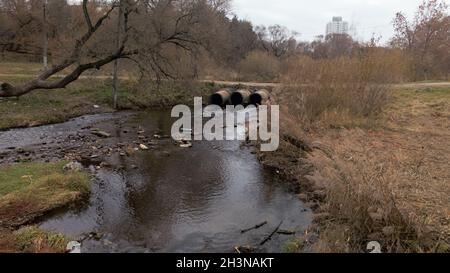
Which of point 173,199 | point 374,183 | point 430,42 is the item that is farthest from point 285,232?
point 430,42

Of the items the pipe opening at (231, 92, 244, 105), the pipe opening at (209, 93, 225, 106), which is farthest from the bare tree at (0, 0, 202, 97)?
the pipe opening at (231, 92, 244, 105)

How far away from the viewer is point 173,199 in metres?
9.27

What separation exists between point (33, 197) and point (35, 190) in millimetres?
354

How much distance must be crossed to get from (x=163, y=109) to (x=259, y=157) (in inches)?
525

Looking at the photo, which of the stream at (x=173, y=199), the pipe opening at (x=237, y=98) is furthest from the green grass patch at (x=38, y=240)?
the pipe opening at (x=237, y=98)

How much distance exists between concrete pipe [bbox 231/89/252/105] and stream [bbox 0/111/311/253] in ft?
42.6

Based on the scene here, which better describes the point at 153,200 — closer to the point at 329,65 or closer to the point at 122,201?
the point at 122,201

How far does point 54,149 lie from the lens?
1345 cm

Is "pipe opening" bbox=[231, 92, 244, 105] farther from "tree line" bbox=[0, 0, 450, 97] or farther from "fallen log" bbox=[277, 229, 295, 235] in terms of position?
"fallen log" bbox=[277, 229, 295, 235]

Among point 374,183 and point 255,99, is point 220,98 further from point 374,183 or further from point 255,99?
point 374,183

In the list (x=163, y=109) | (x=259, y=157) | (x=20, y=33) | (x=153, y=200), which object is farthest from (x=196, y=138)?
(x=20, y=33)

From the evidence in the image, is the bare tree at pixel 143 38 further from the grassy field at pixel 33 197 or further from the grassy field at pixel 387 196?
the grassy field at pixel 387 196

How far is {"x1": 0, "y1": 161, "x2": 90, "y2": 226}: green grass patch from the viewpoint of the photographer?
802cm

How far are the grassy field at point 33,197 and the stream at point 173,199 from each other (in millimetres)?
389
